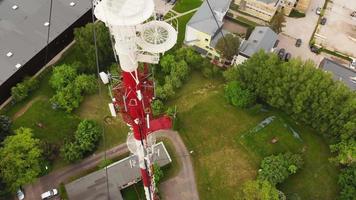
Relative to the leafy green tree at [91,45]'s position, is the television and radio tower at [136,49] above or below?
above

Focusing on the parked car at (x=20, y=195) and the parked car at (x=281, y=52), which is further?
the parked car at (x=281, y=52)

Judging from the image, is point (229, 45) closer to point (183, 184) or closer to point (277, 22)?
point (277, 22)

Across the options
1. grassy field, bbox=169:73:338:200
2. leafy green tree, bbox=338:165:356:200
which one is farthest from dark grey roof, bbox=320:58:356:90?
leafy green tree, bbox=338:165:356:200

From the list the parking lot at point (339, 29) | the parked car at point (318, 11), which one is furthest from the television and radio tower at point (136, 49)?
the parked car at point (318, 11)

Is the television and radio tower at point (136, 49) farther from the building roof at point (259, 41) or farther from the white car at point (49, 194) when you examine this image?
the building roof at point (259, 41)

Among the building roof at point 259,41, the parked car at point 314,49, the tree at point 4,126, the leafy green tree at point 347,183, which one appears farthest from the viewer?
the parked car at point 314,49

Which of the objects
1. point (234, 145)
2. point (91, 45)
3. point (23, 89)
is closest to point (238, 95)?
point (234, 145)
